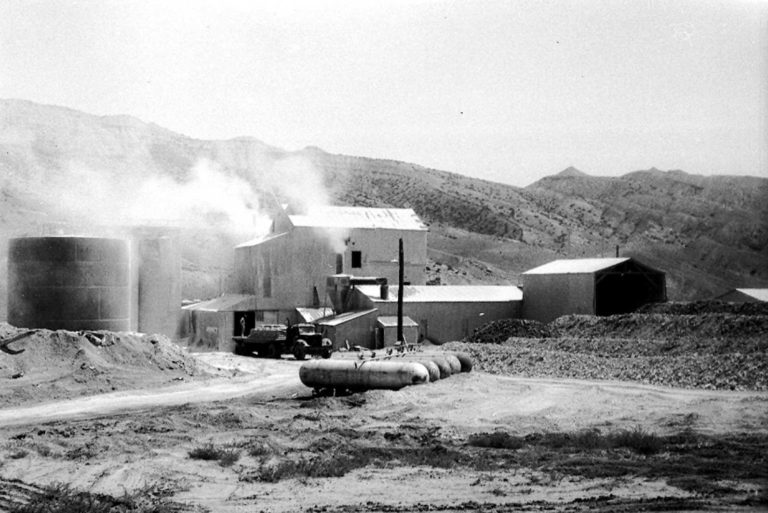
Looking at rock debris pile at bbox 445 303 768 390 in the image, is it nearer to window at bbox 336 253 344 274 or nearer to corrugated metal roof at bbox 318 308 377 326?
corrugated metal roof at bbox 318 308 377 326

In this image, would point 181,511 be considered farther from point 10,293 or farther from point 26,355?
point 10,293

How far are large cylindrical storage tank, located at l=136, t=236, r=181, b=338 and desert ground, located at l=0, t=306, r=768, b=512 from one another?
33.9 ft

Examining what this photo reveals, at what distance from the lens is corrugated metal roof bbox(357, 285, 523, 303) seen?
54375 millimetres

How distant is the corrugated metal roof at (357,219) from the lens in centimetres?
6303

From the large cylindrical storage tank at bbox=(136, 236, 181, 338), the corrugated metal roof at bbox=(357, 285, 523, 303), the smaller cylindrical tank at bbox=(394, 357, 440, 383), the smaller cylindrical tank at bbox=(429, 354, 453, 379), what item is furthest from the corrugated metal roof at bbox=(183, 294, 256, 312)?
the smaller cylindrical tank at bbox=(394, 357, 440, 383)

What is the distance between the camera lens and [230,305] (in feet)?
182

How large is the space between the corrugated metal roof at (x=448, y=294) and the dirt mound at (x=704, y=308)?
410 inches

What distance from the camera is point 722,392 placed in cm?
2733

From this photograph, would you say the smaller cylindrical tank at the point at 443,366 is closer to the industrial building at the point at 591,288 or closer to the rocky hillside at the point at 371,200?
the industrial building at the point at 591,288

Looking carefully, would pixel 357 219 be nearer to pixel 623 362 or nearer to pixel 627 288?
pixel 627 288

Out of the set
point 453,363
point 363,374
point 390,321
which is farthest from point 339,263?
point 363,374

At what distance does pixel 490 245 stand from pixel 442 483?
301 ft

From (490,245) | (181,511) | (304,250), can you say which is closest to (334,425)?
(181,511)

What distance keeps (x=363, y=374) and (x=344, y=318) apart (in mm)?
22442
